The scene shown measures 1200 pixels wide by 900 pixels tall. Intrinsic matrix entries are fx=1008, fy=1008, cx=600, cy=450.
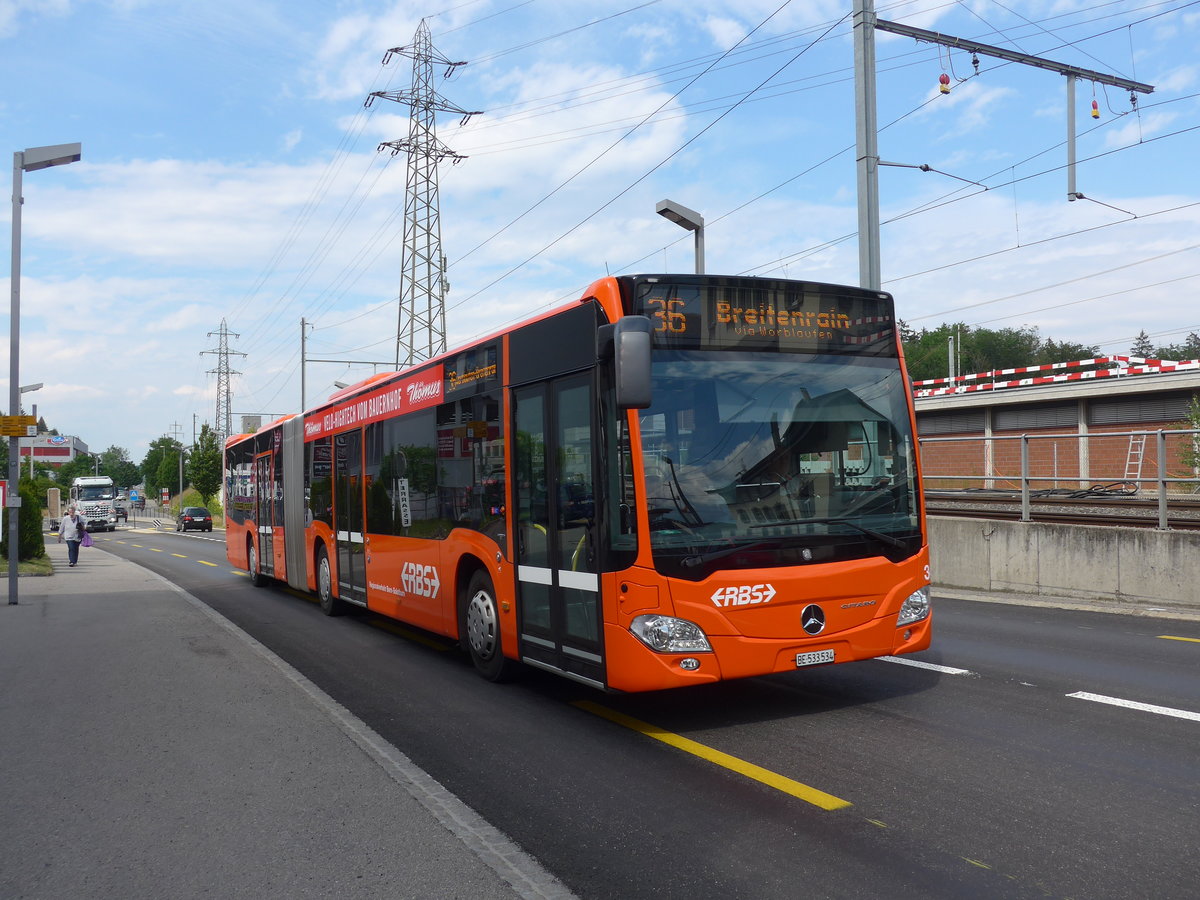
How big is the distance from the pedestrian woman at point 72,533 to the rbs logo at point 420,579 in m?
19.1

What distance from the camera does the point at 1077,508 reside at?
16219mm

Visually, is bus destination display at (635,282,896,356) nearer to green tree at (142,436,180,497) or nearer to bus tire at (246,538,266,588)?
bus tire at (246,538,266,588)

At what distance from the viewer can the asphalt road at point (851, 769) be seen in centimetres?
404

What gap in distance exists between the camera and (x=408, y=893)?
3910 mm

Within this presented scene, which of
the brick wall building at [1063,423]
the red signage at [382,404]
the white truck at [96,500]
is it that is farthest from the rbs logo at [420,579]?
the white truck at [96,500]

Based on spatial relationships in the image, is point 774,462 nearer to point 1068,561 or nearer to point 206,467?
point 1068,561

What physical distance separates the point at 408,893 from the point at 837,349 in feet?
14.5

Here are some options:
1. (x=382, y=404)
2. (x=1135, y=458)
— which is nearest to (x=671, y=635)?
(x=382, y=404)

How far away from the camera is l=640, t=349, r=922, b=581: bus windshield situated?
6020mm

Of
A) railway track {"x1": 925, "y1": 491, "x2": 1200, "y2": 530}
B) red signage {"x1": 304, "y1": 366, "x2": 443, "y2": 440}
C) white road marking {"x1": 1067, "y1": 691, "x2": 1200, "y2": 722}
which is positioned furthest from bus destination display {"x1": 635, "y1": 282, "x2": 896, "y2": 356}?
railway track {"x1": 925, "y1": 491, "x2": 1200, "y2": 530}

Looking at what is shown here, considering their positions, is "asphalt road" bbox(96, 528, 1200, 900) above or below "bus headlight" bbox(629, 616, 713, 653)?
below

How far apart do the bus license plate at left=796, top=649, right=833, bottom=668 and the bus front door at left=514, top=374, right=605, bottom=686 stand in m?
1.22

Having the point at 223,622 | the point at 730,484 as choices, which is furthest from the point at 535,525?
the point at 223,622

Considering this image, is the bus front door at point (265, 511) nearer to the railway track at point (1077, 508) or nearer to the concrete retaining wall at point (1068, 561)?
the concrete retaining wall at point (1068, 561)
